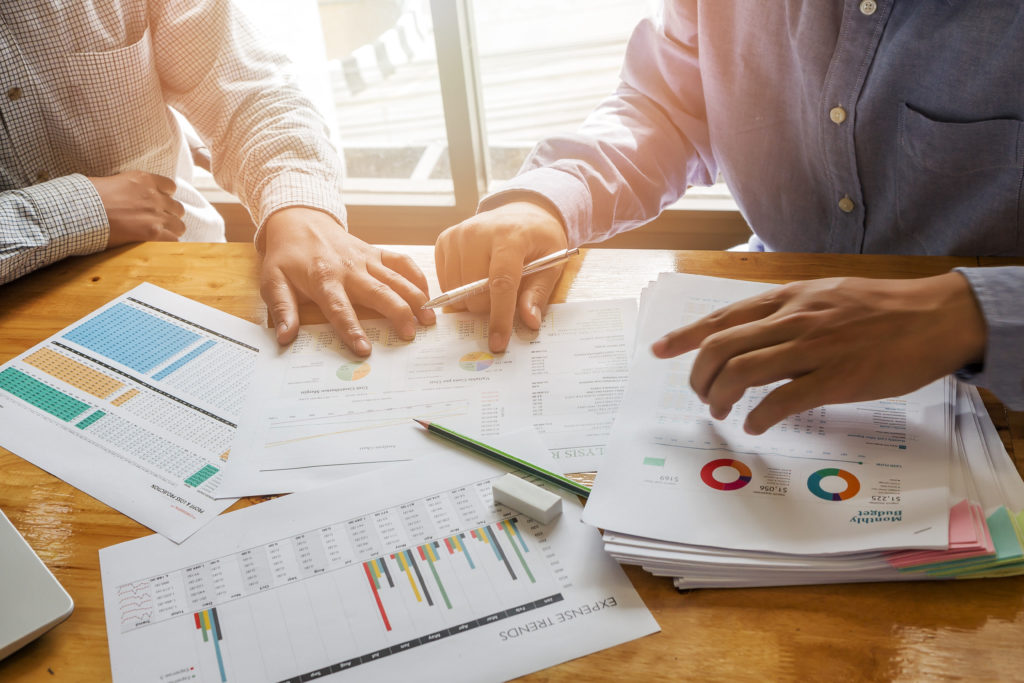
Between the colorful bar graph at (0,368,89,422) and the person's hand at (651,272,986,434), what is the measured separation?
0.62 metres

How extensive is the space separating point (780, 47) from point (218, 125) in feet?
3.00

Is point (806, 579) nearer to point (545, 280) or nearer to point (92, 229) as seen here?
point (545, 280)

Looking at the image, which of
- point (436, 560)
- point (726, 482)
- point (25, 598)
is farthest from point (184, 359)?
point (726, 482)

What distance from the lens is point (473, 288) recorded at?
0.86 metres

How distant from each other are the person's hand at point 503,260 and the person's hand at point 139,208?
0.46m

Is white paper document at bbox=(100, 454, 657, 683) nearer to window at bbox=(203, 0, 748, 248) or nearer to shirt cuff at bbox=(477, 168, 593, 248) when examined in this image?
shirt cuff at bbox=(477, 168, 593, 248)

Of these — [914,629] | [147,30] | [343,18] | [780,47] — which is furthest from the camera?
[343,18]

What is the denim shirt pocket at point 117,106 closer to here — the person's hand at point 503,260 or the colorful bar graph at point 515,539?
the person's hand at point 503,260

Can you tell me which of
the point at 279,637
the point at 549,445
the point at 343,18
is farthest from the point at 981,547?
the point at 343,18

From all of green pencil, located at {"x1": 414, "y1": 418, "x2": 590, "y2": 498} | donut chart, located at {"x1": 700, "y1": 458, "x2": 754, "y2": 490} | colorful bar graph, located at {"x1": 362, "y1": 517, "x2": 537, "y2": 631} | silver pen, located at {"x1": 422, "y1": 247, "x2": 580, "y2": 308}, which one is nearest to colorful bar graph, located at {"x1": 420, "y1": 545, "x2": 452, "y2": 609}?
colorful bar graph, located at {"x1": 362, "y1": 517, "x2": 537, "y2": 631}

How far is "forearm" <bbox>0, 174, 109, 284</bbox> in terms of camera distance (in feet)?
3.22

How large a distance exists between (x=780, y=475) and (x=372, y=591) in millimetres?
329

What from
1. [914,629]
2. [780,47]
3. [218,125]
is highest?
[780,47]

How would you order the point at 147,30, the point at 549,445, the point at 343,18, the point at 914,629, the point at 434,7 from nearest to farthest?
the point at 914,629, the point at 549,445, the point at 147,30, the point at 434,7, the point at 343,18
